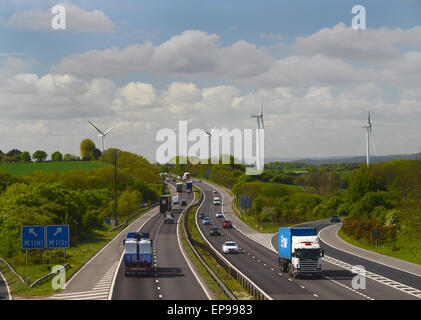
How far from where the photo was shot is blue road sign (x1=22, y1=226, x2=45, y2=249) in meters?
54.6

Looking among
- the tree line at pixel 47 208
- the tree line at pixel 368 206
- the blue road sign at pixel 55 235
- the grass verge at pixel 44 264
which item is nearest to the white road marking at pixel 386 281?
the tree line at pixel 368 206

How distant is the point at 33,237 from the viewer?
54719 millimetres

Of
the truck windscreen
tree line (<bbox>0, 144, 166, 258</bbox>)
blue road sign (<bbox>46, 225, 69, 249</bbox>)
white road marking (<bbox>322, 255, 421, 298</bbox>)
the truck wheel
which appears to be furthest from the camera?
tree line (<bbox>0, 144, 166, 258</bbox>)

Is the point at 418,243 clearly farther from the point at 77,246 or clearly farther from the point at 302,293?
the point at 77,246

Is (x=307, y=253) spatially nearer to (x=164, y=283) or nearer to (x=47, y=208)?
(x=164, y=283)

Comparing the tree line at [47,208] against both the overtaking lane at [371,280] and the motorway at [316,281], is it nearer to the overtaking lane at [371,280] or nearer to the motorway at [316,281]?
the motorway at [316,281]

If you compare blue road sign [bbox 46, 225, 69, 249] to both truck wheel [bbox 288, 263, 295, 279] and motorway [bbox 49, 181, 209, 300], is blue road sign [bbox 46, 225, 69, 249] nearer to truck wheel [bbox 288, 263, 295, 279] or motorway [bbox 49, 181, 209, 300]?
motorway [bbox 49, 181, 209, 300]

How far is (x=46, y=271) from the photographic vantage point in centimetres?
5728

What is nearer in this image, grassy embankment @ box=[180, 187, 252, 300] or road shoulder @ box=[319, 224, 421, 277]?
grassy embankment @ box=[180, 187, 252, 300]

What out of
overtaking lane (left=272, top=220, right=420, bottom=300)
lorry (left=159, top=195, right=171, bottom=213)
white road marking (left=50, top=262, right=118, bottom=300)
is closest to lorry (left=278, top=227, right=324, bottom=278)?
overtaking lane (left=272, top=220, right=420, bottom=300)

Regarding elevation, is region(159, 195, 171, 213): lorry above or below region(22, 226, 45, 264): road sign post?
below

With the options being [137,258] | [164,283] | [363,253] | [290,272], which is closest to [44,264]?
[137,258]


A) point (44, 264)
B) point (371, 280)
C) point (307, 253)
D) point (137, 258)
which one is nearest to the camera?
point (307, 253)
